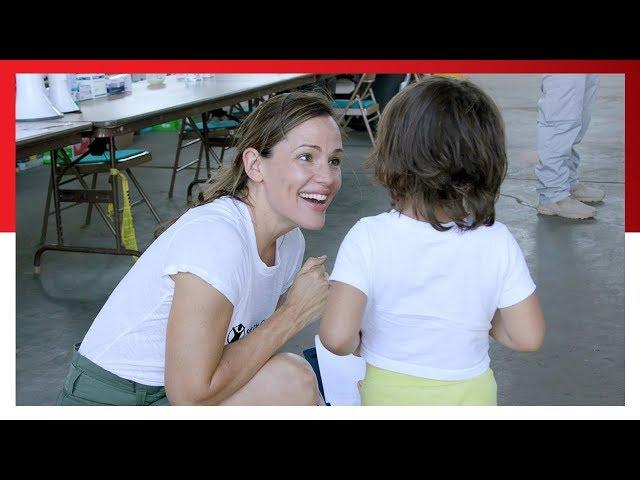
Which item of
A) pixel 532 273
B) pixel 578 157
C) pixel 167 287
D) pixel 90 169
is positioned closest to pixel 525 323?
pixel 167 287

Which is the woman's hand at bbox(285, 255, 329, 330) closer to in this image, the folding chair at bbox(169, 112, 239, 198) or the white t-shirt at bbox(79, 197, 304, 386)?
the white t-shirt at bbox(79, 197, 304, 386)

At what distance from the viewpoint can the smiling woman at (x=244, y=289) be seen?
1.74 metres

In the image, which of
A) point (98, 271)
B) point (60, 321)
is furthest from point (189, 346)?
point (98, 271)

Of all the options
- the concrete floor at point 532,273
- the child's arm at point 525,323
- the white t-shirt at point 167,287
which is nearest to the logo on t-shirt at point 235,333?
the white t-shirt at point 167,287

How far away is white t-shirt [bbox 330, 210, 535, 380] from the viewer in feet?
5.49

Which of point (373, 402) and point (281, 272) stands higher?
point (281, 272)

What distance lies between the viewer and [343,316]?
164 centimetres

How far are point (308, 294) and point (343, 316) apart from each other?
23 centimetres

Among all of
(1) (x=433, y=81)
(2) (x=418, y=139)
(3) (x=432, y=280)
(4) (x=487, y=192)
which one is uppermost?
(1) (x=433, y=81)

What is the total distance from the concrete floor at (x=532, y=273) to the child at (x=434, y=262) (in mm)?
1101

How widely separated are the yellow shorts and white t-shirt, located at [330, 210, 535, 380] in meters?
0.02

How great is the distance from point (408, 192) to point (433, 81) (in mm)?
229
